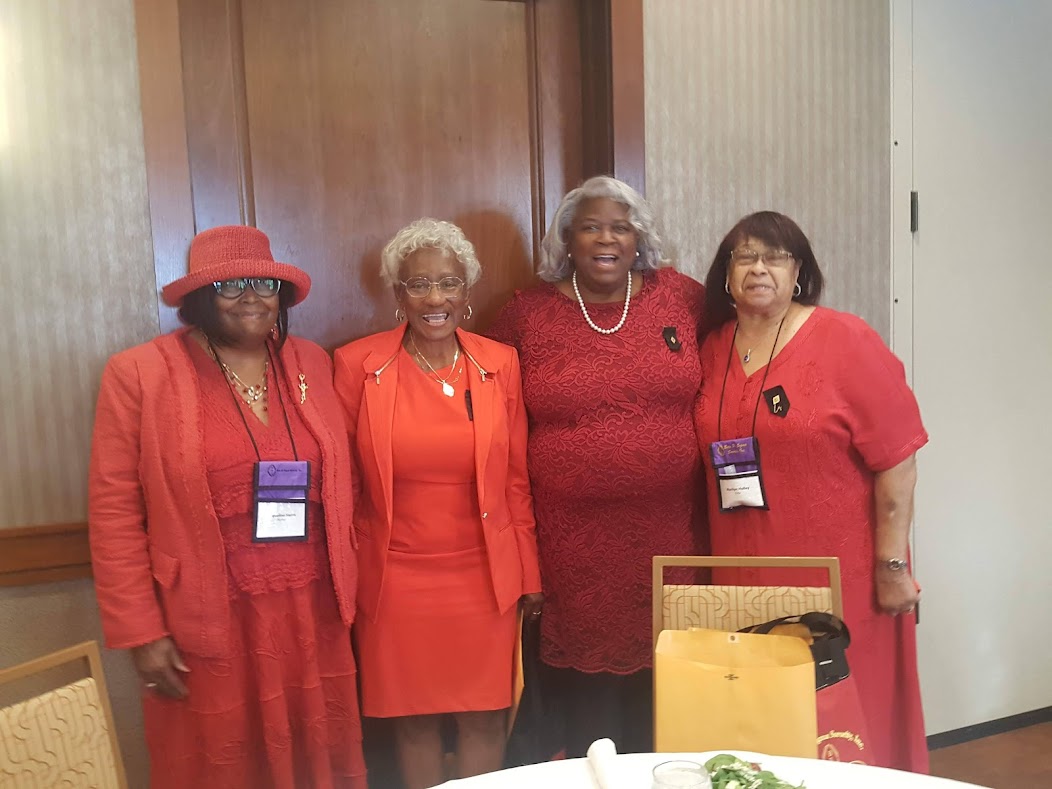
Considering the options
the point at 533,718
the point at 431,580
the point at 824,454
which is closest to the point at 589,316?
the point at 824,454

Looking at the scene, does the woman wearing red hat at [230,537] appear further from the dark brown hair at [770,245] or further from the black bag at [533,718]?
the dark brown hair at [770,245]

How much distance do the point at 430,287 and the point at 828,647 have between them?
125cm

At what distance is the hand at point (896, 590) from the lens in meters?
2.00

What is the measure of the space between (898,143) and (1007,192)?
0.49 metres

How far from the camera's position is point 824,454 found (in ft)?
6.47

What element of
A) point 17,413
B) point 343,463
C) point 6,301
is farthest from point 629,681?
point 6,301

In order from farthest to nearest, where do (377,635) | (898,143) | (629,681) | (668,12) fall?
(898,143) → (668,12) → (629,681) → (377,635)

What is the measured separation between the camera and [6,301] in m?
2.02

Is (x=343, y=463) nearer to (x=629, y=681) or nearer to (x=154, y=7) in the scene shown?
(x=629, y=681)

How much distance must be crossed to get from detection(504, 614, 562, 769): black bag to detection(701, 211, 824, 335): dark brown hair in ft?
3.40

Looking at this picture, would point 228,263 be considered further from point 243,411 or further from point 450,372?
point 450,372

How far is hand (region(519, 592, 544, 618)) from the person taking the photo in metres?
2.14

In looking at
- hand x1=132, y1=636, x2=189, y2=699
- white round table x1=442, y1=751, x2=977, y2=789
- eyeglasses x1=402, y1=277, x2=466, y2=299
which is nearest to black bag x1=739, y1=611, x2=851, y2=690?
white round table x1=442, y1=751, x2=977, y2=789

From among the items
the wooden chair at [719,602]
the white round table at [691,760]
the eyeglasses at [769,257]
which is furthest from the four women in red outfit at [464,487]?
the white round table at [691,760]
